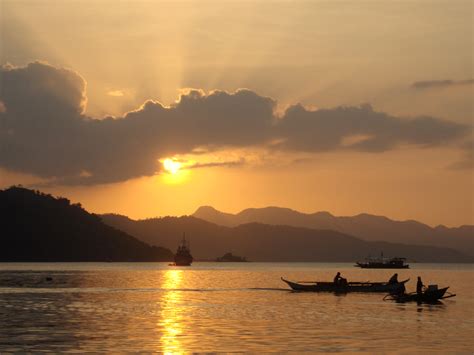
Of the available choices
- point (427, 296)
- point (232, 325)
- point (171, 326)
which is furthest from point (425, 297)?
point (171, 326)

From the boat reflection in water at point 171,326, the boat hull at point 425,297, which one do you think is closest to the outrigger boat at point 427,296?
the boat hull at point 425,297

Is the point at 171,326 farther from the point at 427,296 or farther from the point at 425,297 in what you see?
the point at 427,296

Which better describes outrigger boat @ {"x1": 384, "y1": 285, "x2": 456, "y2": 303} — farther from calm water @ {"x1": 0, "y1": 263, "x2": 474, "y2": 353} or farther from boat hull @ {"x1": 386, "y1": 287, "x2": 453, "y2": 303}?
calm water @ {"x1": 0, "y1": 263, "x2": 474, "y2": 353}

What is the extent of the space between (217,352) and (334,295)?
7853 centimetres

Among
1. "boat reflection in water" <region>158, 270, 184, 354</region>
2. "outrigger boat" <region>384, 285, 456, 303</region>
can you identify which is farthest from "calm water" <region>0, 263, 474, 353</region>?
"outrigger boat" <region>384, 285, 456, 303</region>

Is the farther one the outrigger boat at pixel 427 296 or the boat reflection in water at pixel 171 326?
the outrigger boat at pixel 427 296

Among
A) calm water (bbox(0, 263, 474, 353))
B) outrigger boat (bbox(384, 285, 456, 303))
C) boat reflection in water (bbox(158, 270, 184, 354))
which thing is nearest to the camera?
boat reflection in water (bbox(158, 270, 184, 354))

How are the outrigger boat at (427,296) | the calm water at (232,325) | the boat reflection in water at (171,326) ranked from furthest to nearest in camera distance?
the outrigger boat at (427,296)
the calm water at (232,325)
the boat reflection in water at (171,326)

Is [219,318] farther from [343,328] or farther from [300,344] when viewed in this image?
[300,344]

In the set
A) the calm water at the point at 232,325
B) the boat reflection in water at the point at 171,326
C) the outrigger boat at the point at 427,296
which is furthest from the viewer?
the outrigger boat at the point at 427,296

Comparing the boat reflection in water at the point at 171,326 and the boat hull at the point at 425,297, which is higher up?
the boat hull at the point at 425,297

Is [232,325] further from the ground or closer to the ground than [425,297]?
closer to the ground

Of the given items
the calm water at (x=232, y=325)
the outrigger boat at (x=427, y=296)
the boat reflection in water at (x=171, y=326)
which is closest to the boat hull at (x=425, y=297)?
the outrigger boat at (x=427, y=296)

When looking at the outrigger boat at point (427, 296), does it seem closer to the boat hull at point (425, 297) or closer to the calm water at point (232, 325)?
the boat hull at point (425, 297)
